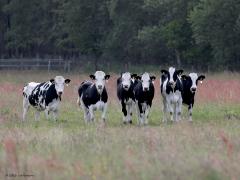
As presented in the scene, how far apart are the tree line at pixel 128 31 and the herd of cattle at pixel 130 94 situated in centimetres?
3099

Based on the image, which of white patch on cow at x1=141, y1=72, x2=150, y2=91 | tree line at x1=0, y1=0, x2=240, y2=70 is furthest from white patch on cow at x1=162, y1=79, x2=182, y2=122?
tree line at x1=0, y1=0, x2=240, y2=70

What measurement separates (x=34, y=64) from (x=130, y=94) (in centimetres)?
4887

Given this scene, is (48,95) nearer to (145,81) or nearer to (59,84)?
(59,84)

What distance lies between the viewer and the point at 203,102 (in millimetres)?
27656

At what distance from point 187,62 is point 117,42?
8194 millimetres

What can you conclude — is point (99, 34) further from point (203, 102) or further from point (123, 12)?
point (203, 102)

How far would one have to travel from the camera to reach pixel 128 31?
68062 mm

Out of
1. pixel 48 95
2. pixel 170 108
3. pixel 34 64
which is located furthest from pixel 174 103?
pixel 34 64

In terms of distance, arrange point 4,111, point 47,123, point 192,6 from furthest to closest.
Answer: point 192,6
point 4,111
point 47,123

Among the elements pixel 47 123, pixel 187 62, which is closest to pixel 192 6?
pixel 187 62

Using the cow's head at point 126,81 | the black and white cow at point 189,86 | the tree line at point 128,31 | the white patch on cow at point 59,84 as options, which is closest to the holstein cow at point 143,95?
the cow's head at point 126,81

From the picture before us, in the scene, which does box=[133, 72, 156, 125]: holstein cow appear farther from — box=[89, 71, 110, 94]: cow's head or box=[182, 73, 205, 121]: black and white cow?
box=[182, 73, 205, 121]: black and white cow

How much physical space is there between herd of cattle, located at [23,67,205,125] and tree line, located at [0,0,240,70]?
102ft

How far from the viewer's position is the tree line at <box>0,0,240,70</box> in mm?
54969
